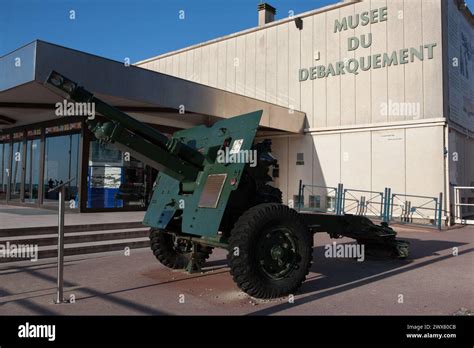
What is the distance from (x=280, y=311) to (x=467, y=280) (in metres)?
3.55

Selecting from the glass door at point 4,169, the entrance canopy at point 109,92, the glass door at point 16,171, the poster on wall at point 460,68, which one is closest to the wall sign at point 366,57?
the poster on wall at point 460,68

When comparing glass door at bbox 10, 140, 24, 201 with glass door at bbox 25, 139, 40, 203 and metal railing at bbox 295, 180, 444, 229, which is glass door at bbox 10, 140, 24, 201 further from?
metal railing at bbox 295, 180, 444, 229

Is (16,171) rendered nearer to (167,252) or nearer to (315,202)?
(167,252)

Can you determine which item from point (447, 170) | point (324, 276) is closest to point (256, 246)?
point (324, 276)

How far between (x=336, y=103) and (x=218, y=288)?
13866 millimetres

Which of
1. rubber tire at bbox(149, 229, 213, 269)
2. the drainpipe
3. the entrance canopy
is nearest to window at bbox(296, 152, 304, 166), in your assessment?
the entrance canopy

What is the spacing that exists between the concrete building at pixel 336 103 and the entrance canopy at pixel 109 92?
5cm

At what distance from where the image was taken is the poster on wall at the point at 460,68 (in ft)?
53.4

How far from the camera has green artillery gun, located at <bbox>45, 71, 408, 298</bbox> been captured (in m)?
4.88

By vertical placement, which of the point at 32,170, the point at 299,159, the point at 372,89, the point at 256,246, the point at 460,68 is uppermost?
the point at 460,68

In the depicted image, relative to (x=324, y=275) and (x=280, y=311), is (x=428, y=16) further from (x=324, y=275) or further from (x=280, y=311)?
(x=280, y=311)

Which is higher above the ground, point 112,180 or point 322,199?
point 112,180

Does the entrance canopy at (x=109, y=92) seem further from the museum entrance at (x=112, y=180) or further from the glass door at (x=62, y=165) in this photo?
the museum entrance at (x=112, y=180)

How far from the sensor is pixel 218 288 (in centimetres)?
566
